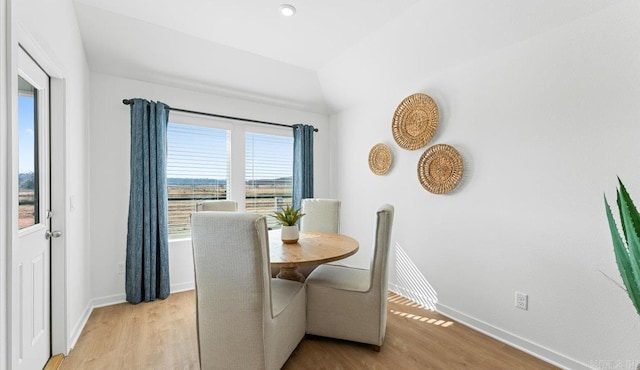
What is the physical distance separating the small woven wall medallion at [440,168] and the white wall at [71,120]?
2.87 m

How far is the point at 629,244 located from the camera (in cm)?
105

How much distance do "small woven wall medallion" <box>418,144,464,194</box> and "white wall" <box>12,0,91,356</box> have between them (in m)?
2.87

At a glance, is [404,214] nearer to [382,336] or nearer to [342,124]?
[382,336]

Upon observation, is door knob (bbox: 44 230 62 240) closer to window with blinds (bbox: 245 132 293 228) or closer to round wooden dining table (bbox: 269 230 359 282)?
round wooden dining table (bbox: 269 230 359 282)

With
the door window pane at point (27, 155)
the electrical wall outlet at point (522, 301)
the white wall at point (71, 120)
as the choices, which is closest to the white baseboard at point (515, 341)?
the electrical wall outlet at point (522, 301)

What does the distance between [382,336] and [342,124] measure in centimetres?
285

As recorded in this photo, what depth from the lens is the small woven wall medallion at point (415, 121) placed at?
2.69 metres

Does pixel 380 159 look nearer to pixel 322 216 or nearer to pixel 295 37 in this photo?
pixel 322 216

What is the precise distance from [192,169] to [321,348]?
2362 mm

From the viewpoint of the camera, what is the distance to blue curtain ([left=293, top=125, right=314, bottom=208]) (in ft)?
12.5

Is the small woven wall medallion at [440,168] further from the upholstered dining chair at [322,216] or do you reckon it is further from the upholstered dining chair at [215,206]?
the upholstered dining chair at [215,206]

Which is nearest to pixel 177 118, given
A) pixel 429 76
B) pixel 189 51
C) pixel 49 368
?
pixel 189 51

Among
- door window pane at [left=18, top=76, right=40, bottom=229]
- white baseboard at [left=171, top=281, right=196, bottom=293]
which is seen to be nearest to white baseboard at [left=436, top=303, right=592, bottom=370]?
white baseboard at [left=171, top=281, right=196, bottom=293]

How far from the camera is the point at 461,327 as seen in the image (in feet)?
7.78
